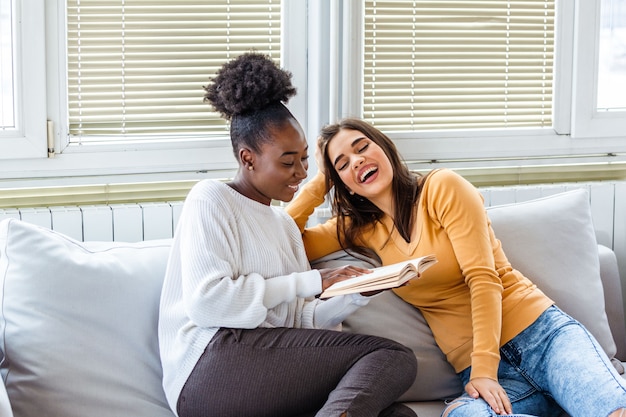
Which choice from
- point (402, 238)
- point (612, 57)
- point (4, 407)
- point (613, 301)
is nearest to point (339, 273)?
point (402, 238)

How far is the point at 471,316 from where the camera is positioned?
6.86 feet

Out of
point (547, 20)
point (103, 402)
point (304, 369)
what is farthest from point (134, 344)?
point (547, 20)

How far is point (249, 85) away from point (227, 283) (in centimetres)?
50

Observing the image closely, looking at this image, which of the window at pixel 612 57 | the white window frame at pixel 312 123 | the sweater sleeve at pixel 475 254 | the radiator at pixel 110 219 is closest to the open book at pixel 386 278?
the sweater sleeve at pixel 475 254

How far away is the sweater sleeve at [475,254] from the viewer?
1987 millimetres

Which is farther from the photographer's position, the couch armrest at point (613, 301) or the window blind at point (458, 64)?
the window blind at point (458, 64)

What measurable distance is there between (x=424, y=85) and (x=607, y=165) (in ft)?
2.54

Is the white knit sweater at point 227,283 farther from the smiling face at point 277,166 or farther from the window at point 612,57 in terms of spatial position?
the window at point 612,57

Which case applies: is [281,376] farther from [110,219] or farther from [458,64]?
[458,64]

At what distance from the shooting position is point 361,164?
2123 mm

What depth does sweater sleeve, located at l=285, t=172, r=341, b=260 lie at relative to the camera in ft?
7.38

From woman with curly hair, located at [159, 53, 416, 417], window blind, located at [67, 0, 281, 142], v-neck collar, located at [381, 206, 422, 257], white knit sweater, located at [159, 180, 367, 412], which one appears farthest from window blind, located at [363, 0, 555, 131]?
white knit sweater, located at [159, 180, 367, 412]

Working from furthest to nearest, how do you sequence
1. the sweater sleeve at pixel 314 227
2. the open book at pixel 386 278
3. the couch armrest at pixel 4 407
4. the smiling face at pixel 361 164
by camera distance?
the sweater sleeve at pixel 314 227 → the smiling face at pixel 361 164 → the open book at pixel 386 278 → the couch armrest at pixel 4 407

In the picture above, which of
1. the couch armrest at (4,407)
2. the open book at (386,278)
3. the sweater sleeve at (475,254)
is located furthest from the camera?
the sweater sleeve at (475,254)
